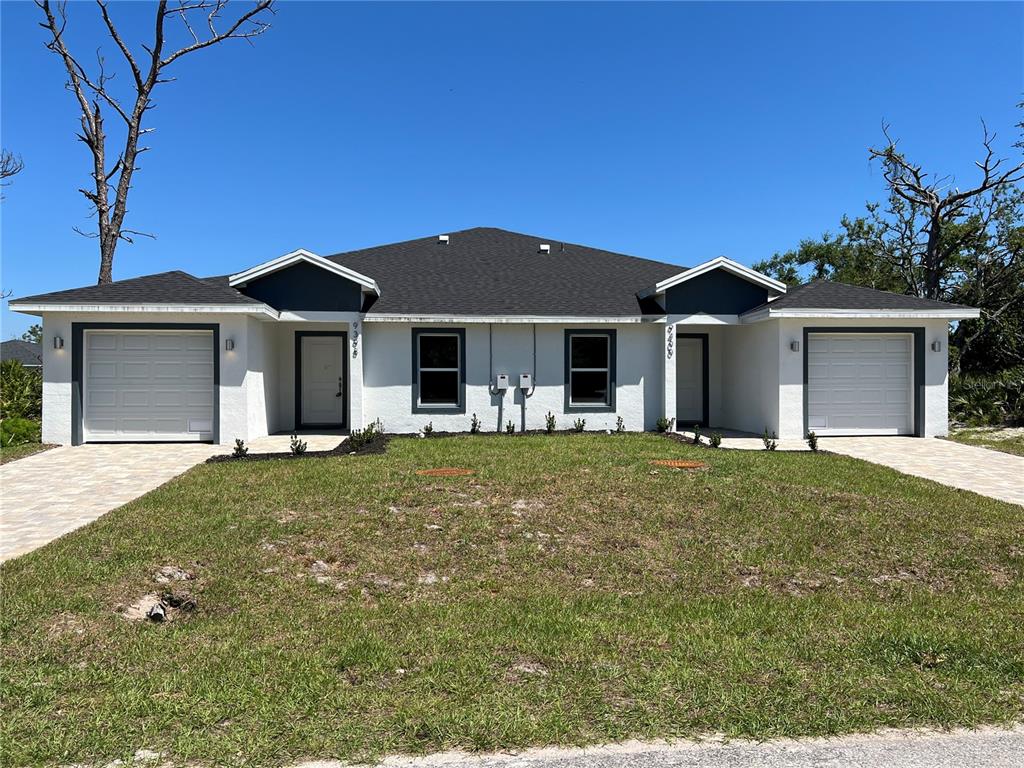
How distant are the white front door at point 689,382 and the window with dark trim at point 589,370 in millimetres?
2606

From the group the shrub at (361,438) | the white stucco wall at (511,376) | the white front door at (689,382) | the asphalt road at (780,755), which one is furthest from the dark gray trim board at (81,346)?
the asphalt road at (780,755)

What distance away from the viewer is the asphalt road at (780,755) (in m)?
2.81

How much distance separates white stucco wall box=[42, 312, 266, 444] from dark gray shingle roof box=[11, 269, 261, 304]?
0.31 metres

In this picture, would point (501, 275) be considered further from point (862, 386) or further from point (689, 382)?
point (862, 386)

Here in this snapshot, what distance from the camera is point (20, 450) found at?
40.7ft

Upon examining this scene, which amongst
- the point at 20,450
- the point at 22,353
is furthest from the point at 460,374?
the point at 22,353

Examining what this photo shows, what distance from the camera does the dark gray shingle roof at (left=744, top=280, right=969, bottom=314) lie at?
47.9 feet

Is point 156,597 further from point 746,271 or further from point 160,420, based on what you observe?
point 746,271

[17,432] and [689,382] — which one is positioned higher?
[689,382]

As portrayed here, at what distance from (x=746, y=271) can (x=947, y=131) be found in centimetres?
1684

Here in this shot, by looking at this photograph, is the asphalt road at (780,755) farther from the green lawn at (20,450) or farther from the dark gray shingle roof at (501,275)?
the dark gray shingle roof at (501,275)

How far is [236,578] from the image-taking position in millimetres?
5289

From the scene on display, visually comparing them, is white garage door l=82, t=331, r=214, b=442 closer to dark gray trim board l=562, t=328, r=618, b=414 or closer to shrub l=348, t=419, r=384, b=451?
shrub l=348, t=419, r=384, b=451

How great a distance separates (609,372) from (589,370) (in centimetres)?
51
